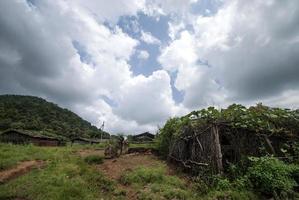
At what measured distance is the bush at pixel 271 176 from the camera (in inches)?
267

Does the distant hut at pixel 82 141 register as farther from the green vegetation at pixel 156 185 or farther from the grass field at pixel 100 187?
the green vegetation at pixel 156 185

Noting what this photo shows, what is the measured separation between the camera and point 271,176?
7035 mm

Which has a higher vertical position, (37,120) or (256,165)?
(37,120)

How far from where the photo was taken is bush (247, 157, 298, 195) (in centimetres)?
678

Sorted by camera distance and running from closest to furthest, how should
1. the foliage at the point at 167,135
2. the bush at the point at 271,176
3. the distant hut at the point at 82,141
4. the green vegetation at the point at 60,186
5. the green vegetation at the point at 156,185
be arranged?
the bush at the point at 271,176
the green vegetation at the point at 156,185
the green vegetation at the point at 60,186
the foliage at the point at 167,135
the distant hut at the point at 82,141

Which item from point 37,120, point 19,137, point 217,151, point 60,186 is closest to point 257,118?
point 217,151

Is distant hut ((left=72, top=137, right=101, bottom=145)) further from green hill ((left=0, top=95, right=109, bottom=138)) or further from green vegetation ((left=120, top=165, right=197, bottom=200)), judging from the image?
green vegetation ((left=120, top=165, right=197, bottom=200))

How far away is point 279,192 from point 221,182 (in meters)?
1.59

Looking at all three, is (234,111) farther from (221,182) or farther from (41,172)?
(41,172)

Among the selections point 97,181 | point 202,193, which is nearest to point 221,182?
point 202,193

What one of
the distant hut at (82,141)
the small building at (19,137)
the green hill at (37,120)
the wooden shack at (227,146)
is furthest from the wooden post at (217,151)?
the distant hut at (82,141)

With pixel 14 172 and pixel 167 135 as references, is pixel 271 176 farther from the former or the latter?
pixel 14 172

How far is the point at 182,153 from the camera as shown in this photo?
11664mm

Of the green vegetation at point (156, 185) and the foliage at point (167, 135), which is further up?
the foliage at point (167, 135)
